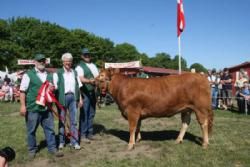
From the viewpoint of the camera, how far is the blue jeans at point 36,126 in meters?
7.06

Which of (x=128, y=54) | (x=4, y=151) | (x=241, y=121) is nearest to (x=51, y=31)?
(x=128, y=54)

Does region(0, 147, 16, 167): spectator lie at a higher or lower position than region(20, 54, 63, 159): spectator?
lower

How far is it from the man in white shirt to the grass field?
0.44 m

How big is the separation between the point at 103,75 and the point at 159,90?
1.45m

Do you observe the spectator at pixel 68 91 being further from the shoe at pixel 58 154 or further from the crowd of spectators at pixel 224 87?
the crowd of spectators at pixel 224 87

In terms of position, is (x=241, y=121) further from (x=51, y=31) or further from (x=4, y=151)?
(x=51, y=31)

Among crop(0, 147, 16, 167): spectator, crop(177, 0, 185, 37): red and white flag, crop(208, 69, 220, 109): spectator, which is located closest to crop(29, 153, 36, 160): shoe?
crop(0, 147, 16, 167): spectator

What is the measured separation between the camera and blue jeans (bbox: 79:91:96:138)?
8499 mm

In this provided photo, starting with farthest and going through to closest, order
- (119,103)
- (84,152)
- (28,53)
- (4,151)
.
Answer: (28,53) → (119,103) → (84,152) → (4,151)

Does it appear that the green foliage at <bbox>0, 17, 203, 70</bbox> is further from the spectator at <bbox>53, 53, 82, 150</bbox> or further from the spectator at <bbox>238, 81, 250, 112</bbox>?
the spectator at <bbox>53, 53, 82, 150</bbox>

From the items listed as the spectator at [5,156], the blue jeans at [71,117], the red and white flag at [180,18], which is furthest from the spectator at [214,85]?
the spectator at [5,156]

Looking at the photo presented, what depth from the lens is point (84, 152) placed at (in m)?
7.49

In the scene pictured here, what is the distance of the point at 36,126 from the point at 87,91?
5.84 ft

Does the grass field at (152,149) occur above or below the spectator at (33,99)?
below
